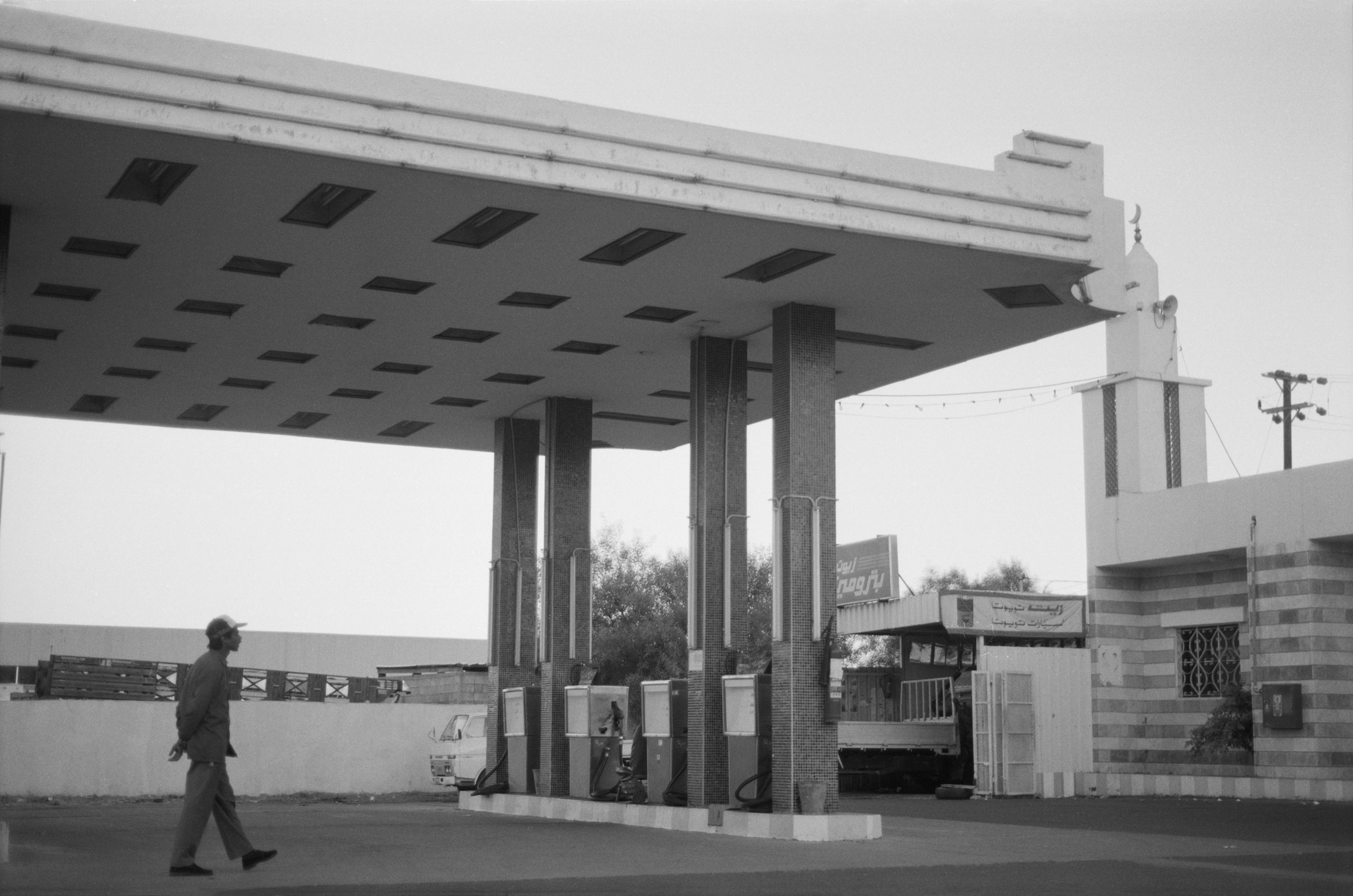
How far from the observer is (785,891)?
422 inches

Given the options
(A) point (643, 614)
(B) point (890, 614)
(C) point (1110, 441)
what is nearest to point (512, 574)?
(B) point (890, 614)

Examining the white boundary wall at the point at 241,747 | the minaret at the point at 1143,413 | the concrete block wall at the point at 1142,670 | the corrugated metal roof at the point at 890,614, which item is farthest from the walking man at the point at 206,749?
the minaret at the point at 1143,413

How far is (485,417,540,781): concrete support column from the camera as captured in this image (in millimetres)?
24719

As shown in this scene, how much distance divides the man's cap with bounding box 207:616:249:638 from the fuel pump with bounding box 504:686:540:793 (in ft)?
38.9

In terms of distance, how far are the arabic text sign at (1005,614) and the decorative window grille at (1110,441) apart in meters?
3.73

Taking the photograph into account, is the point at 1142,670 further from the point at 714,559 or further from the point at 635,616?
the point at 635,616

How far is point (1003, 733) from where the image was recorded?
1174 inches

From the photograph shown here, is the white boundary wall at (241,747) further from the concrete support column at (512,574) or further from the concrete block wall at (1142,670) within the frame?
the concrete block wall at (1142,670)

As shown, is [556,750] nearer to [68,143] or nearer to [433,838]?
[433,838]

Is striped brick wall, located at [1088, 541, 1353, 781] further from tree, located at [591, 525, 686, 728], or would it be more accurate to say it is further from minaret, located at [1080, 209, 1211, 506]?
tree, located at [591, 525, 686, 728]

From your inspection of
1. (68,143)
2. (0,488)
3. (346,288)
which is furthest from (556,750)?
(68,143)

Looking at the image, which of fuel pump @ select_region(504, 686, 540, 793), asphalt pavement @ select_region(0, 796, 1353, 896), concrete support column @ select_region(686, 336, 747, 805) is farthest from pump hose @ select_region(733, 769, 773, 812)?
fuel pump @ select_region(504, 686, 540, 793)

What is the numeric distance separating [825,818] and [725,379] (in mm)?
5996

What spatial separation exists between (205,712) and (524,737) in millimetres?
12124
